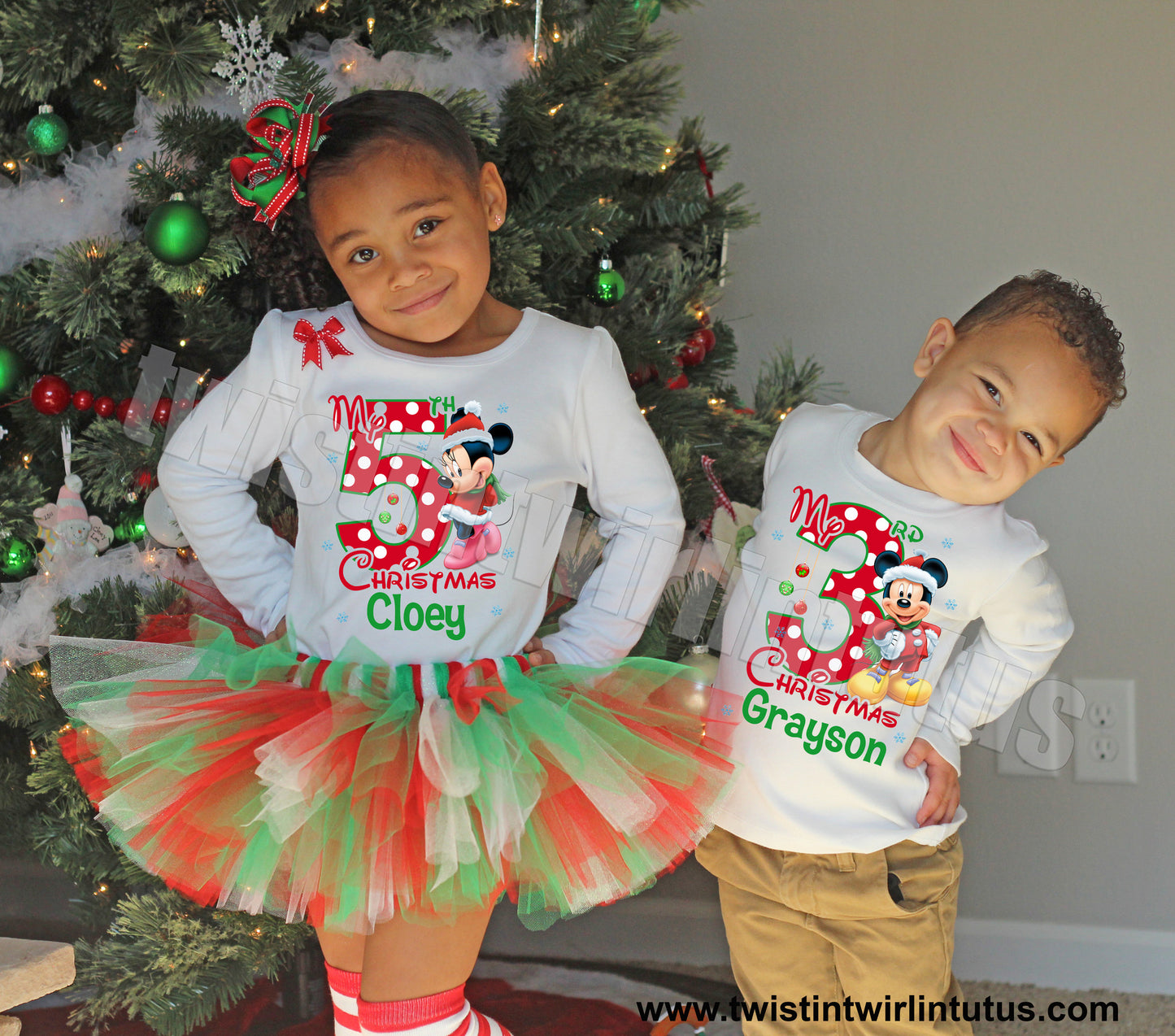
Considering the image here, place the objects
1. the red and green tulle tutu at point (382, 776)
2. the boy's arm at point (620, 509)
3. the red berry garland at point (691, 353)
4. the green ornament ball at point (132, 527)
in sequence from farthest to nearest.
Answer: the red berry garland at point (691, 353), the green ornament ball at point (132, 527), the boy's arm at point (620, 509), the red and green tulle tutu at point (382, 776)

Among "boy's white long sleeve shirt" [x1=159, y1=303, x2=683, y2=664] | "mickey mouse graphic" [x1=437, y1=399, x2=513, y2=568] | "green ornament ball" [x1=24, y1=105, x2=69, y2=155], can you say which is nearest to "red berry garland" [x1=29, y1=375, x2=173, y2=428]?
"boy's white long sleeve shirt" [x1=159, y1=303, x2=683, y2=664]

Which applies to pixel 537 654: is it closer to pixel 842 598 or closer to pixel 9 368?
pixel 842 598

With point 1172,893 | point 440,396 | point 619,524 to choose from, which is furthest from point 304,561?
point 1172,893

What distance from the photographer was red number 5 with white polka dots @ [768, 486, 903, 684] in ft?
3.59

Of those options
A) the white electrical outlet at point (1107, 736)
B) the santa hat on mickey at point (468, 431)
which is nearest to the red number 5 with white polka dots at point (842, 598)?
the santa hat on mickey at point (468, 431)

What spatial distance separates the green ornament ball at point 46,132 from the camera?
121 centimetres

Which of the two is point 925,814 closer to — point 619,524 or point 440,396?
point 619,524

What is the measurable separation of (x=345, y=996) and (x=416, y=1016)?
13 centimetres

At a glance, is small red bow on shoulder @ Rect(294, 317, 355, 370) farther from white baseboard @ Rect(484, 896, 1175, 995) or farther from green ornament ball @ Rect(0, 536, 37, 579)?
white baseboard @ Rect(484, 896, 1175, 995)

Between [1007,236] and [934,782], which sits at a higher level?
[1007,236]

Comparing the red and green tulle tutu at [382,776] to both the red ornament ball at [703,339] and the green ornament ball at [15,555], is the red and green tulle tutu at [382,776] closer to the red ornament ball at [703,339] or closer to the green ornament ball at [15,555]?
the green ornament ball at [15,555]

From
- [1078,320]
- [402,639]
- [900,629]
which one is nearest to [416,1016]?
[402,639]

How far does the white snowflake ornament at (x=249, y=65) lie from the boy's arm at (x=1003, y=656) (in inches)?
→ 37.8

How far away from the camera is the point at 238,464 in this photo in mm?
1138
